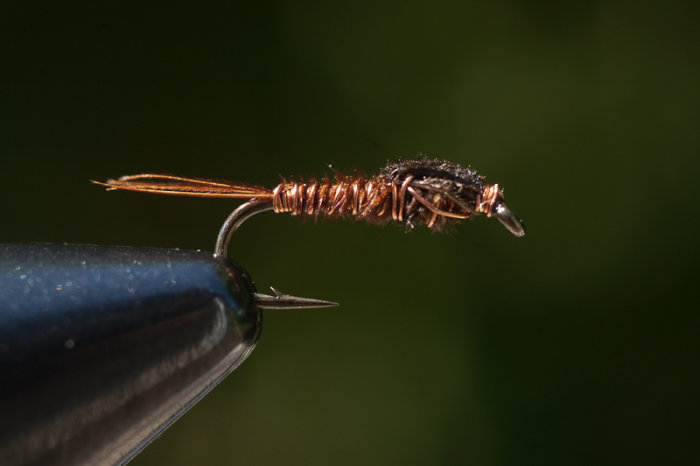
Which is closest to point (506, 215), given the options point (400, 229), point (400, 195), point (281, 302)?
point (400, 195)

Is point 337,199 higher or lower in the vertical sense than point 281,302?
higher

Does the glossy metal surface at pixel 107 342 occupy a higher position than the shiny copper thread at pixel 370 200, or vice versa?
the shiny copper thread at pixel 370 200

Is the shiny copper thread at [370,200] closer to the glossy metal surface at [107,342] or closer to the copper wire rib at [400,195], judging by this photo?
the copper wire rib at [400,195]

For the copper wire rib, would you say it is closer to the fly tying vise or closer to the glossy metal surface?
the fly tying vise

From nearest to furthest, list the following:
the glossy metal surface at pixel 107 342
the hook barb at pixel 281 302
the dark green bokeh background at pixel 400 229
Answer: the glossy metal surface at pixel 107 342 < the hook barb at pixel 281 302 < the dark green bokeh background at pixel 400 229

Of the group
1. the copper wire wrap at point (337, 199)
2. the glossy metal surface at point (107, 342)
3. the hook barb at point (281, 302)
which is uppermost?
the copper wire wrap at point (337, 199)

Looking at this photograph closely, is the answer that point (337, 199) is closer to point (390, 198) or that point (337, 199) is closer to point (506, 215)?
point (390, 198)

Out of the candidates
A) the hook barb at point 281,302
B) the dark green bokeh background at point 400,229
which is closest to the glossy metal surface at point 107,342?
the hook barb at point 281,302
